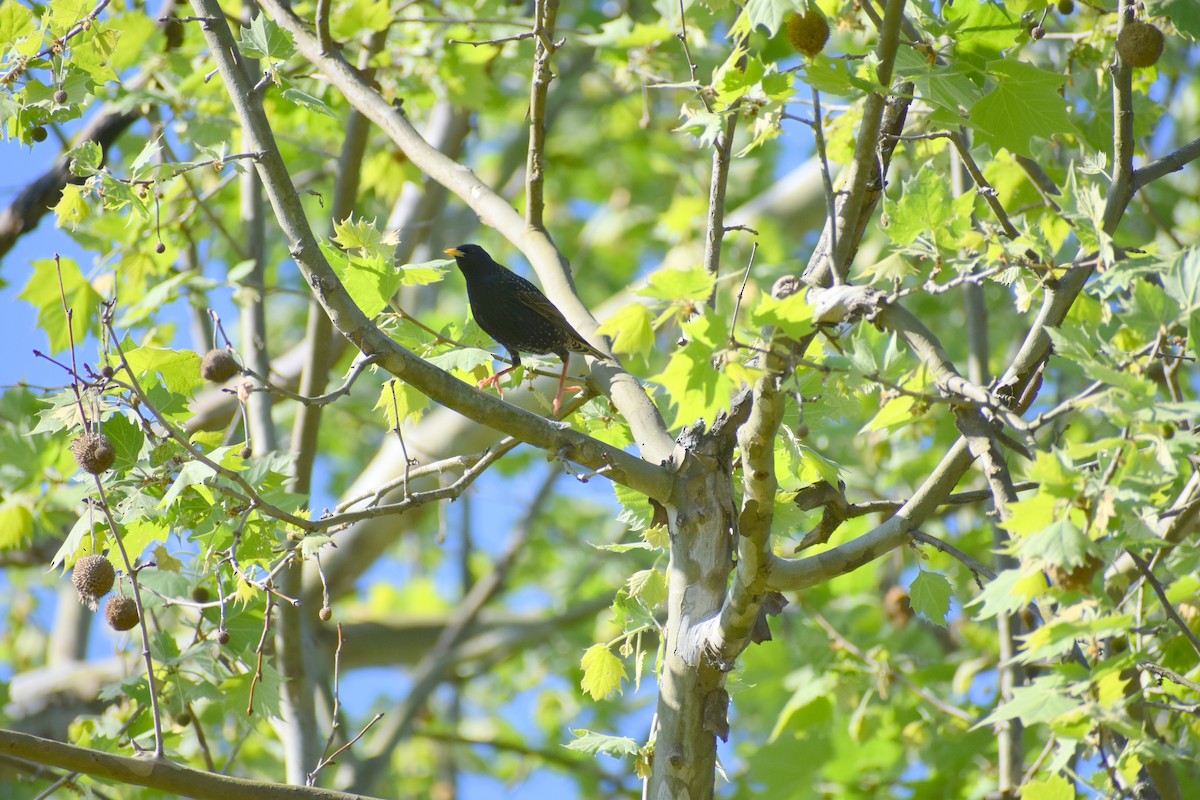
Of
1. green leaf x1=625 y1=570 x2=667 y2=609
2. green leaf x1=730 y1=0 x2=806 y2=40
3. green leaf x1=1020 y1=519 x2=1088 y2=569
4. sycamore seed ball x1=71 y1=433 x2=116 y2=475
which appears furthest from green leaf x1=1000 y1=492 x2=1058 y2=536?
sycamore seed ball x1=71 y1=433 x2=116 y2=475

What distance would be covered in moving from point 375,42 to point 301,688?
7.86 ft

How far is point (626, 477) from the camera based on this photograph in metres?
2.43

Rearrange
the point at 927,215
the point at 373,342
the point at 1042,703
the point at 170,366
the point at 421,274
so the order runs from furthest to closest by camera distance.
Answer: the point at 170,366 → the point at 421,274 → the point at 373,342 → the point at 927,215 → the point at 1042,703

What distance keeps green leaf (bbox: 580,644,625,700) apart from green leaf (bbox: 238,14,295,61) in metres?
1.63

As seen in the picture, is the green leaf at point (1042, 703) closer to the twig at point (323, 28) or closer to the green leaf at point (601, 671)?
the green leaf at point (601, 671)

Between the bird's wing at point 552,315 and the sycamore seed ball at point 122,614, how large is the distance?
1.28 meters

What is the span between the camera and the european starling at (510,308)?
410cm

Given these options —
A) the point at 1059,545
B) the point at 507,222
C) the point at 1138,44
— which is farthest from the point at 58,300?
the point at 1059,545

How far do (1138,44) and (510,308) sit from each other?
254 cm

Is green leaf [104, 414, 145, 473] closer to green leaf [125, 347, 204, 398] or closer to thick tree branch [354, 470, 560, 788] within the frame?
green leaf [125, 347, 204, 398]

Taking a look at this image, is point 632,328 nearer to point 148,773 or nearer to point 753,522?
point 753,522

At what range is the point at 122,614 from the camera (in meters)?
2.51

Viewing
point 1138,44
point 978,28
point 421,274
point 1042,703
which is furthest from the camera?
point 421,274

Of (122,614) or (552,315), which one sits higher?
(552,315)
